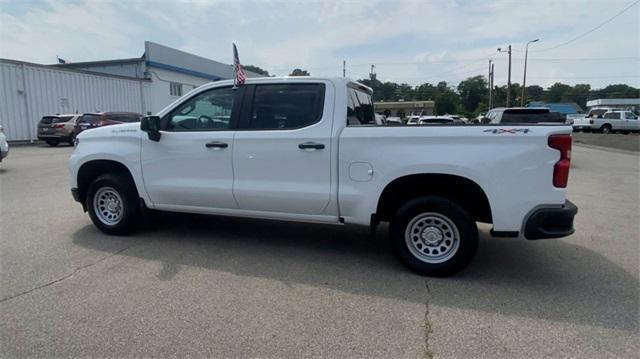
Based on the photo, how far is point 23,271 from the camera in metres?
4.09

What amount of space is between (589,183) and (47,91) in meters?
24.7

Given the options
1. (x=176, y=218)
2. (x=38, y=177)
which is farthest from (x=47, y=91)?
(x=176, y=218)

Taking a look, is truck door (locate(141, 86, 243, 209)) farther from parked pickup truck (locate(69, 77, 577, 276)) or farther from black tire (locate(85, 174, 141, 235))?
black tire (locate(85, 174, 141, 235))

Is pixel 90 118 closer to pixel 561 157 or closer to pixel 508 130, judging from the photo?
pixel 508 130

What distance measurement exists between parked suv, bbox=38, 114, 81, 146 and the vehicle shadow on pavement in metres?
16.3

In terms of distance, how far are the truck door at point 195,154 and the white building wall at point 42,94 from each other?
20.5 m

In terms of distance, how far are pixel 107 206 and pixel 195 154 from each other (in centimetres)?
163

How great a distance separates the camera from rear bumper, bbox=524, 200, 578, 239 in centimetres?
362

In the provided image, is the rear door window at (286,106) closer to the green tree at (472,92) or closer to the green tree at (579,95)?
the green tree at (472,92)

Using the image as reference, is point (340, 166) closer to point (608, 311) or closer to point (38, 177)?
point (608, 311)

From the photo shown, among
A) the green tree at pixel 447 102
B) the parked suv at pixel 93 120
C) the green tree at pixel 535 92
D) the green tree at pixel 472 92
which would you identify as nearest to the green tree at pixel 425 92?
the green tree at pixel 447 102

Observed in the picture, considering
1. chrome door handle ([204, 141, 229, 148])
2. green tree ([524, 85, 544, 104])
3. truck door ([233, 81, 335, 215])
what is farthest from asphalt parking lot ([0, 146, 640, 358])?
green tree ([524, 85, 544, 104])

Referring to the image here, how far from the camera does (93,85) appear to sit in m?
24.4

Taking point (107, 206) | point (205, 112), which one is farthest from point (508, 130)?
point (107, 206)
